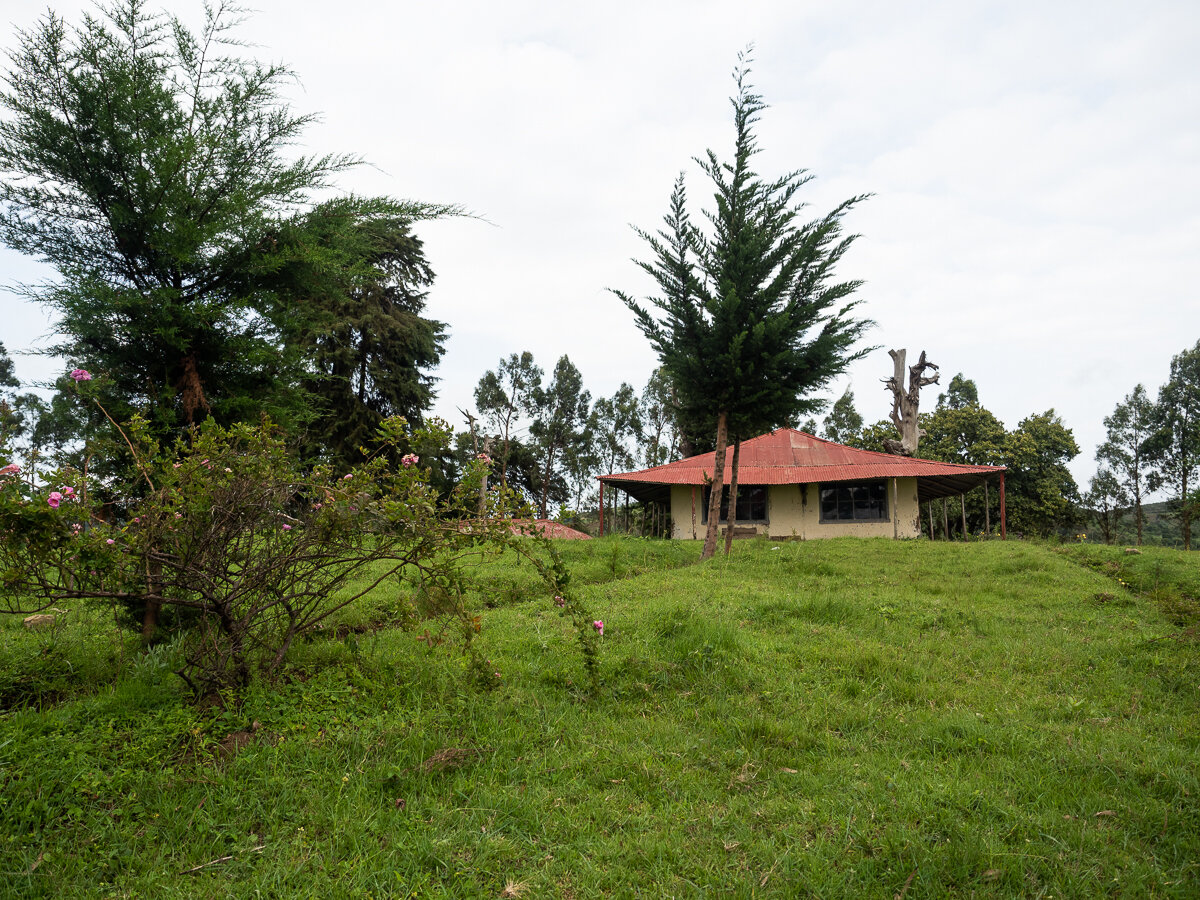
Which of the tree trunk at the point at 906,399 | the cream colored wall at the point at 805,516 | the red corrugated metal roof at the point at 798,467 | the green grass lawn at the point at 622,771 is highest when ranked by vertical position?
the tree trunk at the point at 906,399

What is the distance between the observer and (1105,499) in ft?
123

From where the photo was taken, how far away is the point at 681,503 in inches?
843

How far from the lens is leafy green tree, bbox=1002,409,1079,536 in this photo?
27703mm

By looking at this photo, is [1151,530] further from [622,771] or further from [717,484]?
[622,771]

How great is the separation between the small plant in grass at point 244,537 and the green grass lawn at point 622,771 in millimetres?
398

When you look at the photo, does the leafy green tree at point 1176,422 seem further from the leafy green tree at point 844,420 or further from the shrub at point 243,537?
the shrub at point 243,537

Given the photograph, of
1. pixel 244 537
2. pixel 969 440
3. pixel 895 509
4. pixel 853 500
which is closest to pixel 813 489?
pixel 853 500

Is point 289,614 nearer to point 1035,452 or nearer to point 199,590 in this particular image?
A: point 199,590

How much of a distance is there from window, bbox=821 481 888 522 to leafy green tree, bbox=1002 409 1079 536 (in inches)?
469

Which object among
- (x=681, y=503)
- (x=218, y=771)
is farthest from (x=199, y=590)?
(x=681, y=503)

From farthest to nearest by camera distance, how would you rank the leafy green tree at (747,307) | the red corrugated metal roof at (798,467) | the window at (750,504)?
the window at (750,504)
the red corrugated metal roof at (798,467)
the leafy green tree at (747,307)

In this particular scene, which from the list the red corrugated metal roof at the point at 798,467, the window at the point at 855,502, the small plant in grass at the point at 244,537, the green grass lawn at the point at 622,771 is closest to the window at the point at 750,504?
the red corrugated metal roof at the point at 798,467

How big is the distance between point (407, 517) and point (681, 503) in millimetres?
18208

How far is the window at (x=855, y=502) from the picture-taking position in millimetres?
20000
